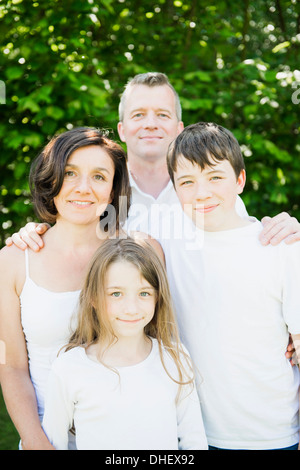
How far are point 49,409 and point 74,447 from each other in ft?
0.63

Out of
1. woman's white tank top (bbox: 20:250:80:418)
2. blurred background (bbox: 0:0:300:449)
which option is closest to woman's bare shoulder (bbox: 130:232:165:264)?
woman's white tank top (bbox: 20:250:80:418)

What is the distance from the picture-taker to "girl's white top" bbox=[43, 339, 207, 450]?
6.02 ft

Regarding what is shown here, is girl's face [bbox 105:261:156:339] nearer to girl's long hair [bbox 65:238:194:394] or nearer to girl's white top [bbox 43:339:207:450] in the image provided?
girl's long hair [bbox 65:238:194:394]

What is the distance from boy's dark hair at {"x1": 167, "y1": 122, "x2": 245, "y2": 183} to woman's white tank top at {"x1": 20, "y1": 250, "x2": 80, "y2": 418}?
684 millimetres

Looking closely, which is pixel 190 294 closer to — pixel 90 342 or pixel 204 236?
pixel 204 236

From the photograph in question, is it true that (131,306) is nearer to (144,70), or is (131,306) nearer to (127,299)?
(127,299)

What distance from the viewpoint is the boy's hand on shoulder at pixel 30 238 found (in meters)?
2.16

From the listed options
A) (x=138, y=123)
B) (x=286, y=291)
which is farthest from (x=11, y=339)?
(x=138, y=123)

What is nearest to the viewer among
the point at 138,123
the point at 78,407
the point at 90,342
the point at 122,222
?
the point at 78,407

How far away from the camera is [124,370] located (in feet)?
6.20

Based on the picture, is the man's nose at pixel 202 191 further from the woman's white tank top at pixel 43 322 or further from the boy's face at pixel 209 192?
the woman's white tank top at pixel 43 322

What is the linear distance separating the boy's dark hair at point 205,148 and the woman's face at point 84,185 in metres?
0.29

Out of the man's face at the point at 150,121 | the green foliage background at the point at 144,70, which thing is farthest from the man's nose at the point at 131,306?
the green foliage background at the point at 144,70

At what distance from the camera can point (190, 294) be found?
2113mm
